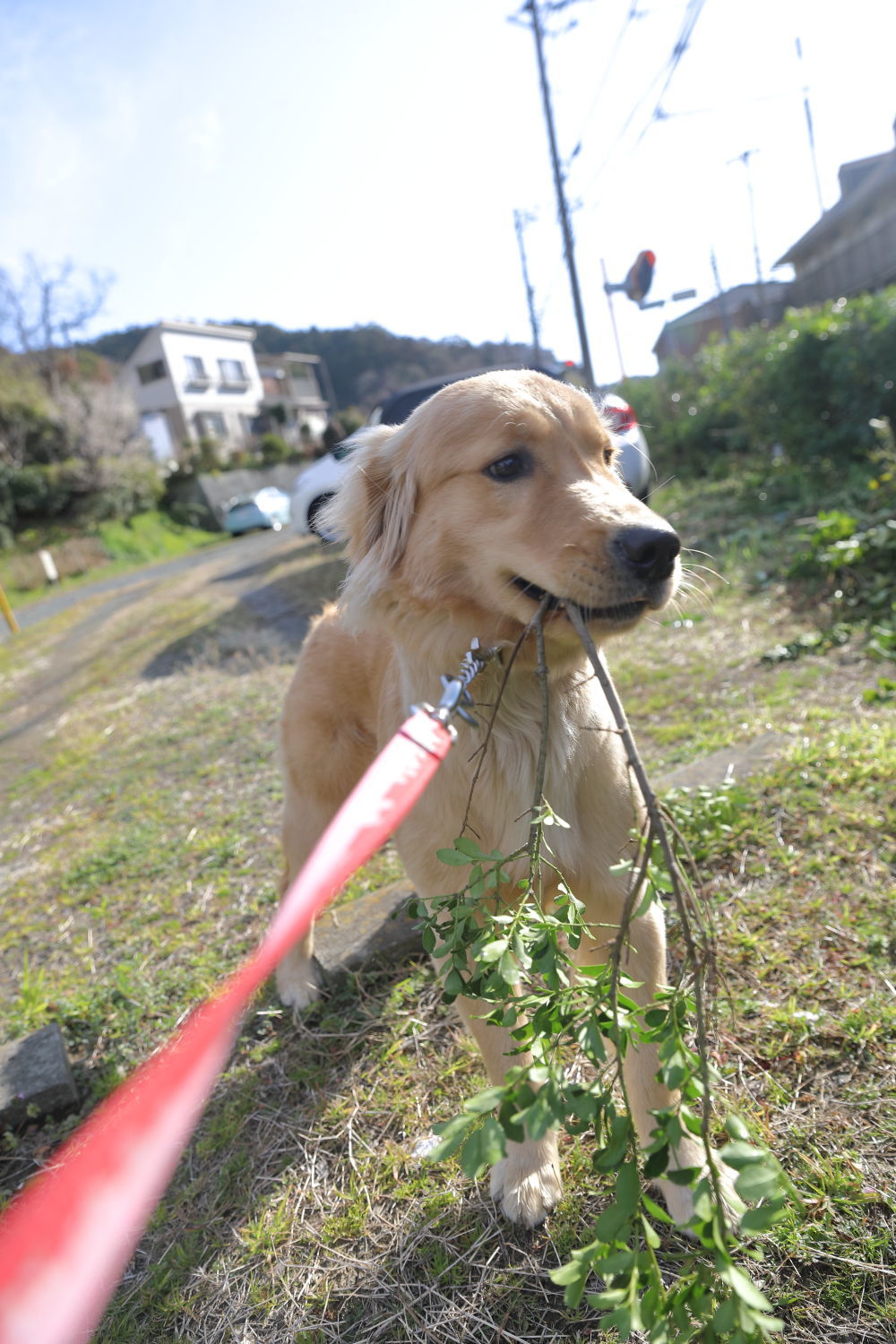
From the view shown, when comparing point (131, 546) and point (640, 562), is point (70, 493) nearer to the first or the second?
point (131, 546)

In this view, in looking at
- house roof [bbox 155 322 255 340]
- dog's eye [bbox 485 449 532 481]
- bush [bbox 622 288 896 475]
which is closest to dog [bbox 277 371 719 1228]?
dog's eye [bbox 485 449 532 481]

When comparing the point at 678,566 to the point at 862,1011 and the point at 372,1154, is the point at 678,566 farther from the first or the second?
the point at 372,1154

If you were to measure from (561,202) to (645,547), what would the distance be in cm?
1565

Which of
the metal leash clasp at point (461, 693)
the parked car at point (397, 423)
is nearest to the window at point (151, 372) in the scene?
the parked car at point (397, 423)

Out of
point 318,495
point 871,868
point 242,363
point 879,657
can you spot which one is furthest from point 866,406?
point 242,363

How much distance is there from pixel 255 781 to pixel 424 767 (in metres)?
3.87

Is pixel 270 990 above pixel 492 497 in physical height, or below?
below

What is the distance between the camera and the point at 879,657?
4.21m

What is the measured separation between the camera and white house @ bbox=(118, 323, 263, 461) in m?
52.9

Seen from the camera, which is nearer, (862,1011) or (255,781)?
(862,1011)

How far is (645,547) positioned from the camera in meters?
1.59

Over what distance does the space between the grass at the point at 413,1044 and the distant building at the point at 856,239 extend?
17.8 meters

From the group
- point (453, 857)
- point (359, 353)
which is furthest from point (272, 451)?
point (453, 857)

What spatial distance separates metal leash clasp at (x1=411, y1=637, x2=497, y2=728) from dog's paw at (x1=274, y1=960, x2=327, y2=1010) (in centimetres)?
148
